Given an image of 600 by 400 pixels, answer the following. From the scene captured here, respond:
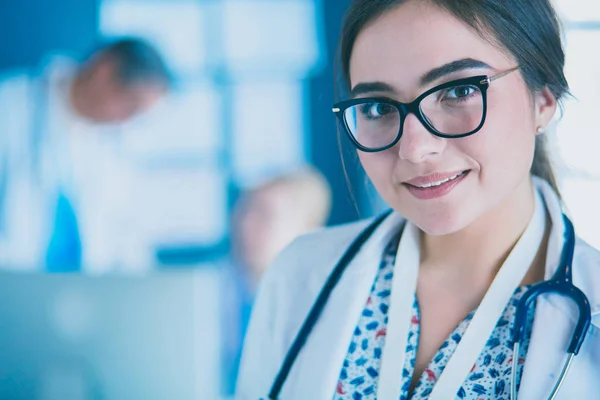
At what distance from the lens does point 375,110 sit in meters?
0.99

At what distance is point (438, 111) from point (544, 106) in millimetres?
190

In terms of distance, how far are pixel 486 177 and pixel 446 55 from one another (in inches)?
7.2

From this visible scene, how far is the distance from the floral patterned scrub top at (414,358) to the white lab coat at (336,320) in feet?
0.06

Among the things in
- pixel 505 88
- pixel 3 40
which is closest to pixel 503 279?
pixel 505 88

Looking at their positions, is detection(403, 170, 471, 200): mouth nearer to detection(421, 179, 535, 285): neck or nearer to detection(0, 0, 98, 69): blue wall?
detection(421, 179, 535, 285): neck

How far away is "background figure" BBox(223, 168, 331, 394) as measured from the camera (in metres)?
2.95

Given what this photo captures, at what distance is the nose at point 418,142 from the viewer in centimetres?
90

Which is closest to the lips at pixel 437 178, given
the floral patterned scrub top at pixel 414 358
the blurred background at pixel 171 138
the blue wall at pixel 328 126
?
the floral patterned scrub top at pixel 414 358

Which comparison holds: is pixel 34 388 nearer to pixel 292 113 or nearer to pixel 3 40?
pixel 292 113

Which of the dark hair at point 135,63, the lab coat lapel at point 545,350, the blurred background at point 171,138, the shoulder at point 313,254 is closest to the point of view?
the lab coat lapel at point 545,350

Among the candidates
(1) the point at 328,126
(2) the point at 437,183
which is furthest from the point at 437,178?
(1) the point at 328,126

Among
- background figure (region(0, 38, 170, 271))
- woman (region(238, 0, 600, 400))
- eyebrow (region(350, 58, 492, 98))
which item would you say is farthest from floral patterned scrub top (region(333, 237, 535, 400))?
background figure (region(0, 38, 170, 271))

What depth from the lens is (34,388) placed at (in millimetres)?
1103

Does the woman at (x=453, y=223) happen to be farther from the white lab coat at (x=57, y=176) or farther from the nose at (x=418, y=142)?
the white lab coat at (x=57, y=176)
